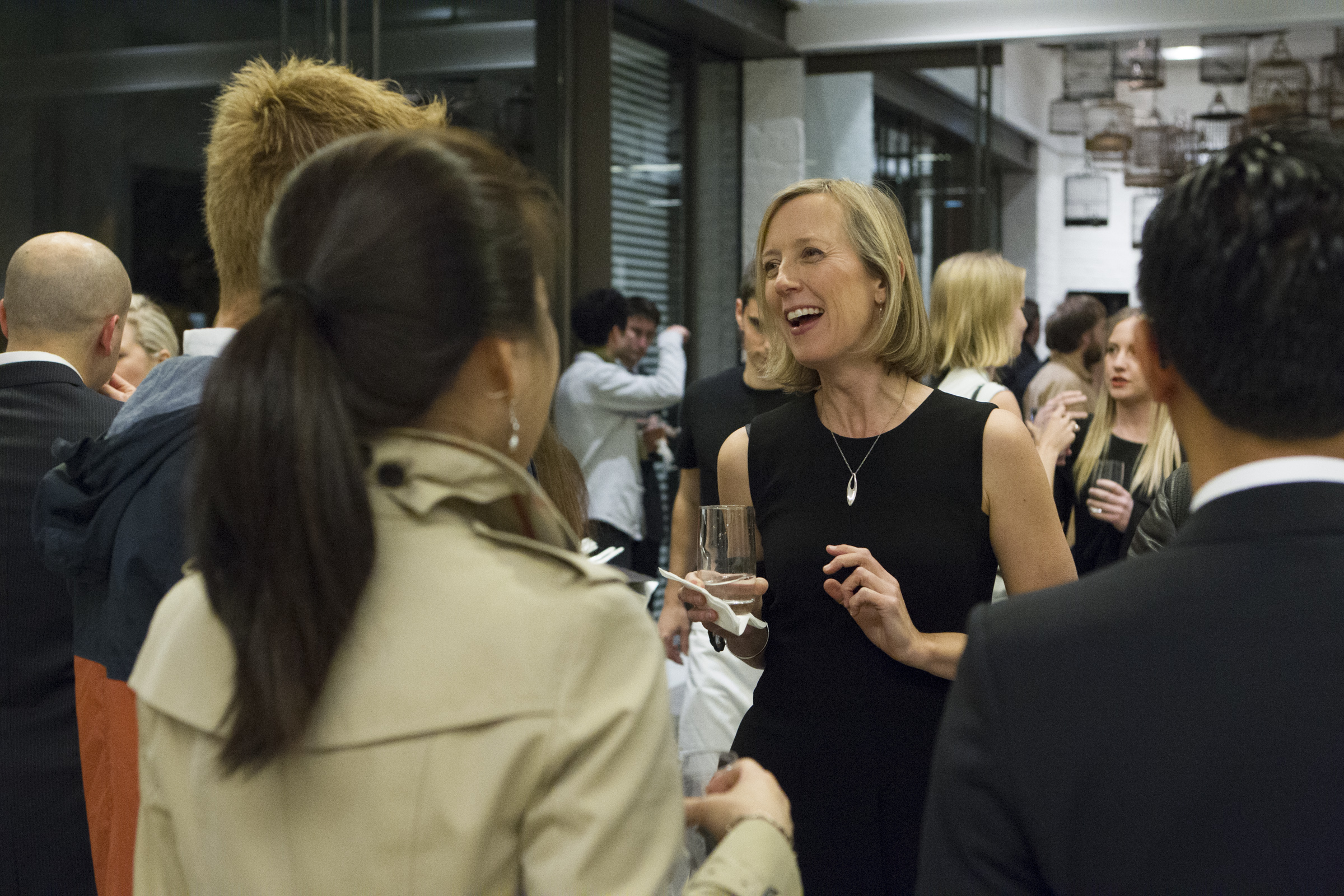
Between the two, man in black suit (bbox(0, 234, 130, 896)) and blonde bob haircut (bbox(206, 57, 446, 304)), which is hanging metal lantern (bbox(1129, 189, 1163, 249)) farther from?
blonde bob haircut (bbox(206, 57, 446, 304))

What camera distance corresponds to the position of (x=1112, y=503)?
137 inches

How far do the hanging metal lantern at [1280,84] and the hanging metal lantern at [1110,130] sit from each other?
32.3 inches

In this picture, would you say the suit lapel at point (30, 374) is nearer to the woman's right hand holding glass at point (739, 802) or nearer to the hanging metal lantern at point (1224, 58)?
the woman's right hand holding glass at point (739, 802)

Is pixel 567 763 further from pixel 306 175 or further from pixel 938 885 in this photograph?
pixel 306 175

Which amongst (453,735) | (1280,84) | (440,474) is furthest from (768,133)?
(453,735)

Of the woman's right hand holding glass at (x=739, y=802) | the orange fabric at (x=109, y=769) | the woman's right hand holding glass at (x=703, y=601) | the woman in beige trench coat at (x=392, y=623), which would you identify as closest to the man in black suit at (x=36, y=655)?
the orange fabric at (x=109, y=769)

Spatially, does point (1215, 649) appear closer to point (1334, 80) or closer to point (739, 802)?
point (739, 802)

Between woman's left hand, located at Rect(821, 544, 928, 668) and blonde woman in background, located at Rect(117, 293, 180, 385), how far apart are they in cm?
246

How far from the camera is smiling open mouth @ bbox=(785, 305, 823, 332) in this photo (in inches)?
77.5

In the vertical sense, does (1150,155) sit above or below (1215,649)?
above

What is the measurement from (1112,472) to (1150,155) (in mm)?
5508

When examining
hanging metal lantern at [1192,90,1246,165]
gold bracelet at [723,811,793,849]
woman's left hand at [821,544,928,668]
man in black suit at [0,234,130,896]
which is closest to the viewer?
gold bracelet at [723,811,793,849]

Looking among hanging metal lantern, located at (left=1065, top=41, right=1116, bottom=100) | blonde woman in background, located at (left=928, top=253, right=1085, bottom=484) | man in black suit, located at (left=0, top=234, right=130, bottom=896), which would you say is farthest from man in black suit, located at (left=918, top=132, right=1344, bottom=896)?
hanging metal lantern, located at (left=1065, top=41, right=1116, bottom=100)

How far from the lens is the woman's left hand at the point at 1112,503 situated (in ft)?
11.4
